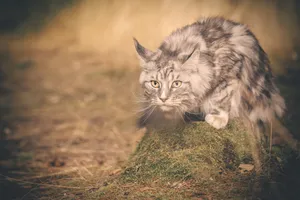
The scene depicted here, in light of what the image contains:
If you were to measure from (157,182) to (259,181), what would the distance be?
2.56 feet

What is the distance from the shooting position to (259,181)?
89.9 inches

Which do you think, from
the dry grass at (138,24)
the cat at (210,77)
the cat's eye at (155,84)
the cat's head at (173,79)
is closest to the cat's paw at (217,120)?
the cat at (210,77)

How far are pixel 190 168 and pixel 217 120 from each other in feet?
1.72

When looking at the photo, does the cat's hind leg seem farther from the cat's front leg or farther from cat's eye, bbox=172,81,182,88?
cat's eye, bbox=172,81,182,88

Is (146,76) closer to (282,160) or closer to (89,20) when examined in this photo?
(282,160)

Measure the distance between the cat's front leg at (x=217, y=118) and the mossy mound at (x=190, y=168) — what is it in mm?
44

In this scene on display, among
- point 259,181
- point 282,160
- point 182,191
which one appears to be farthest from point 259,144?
point 182,191

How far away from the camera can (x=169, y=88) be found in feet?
8.95

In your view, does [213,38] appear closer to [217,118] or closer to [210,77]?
[210,77]

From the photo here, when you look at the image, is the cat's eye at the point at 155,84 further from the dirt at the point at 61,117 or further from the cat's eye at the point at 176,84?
the dirt at the point at 61,117

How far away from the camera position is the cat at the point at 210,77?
9.00 feet

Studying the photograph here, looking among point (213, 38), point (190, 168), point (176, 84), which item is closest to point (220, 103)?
point (176, 84)

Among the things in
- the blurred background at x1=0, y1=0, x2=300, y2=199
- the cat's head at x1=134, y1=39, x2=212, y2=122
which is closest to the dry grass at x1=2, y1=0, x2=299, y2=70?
the blurred background at x1=0, y1=0, x2=300, y2=199

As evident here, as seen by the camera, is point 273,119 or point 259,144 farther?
point 273,119
